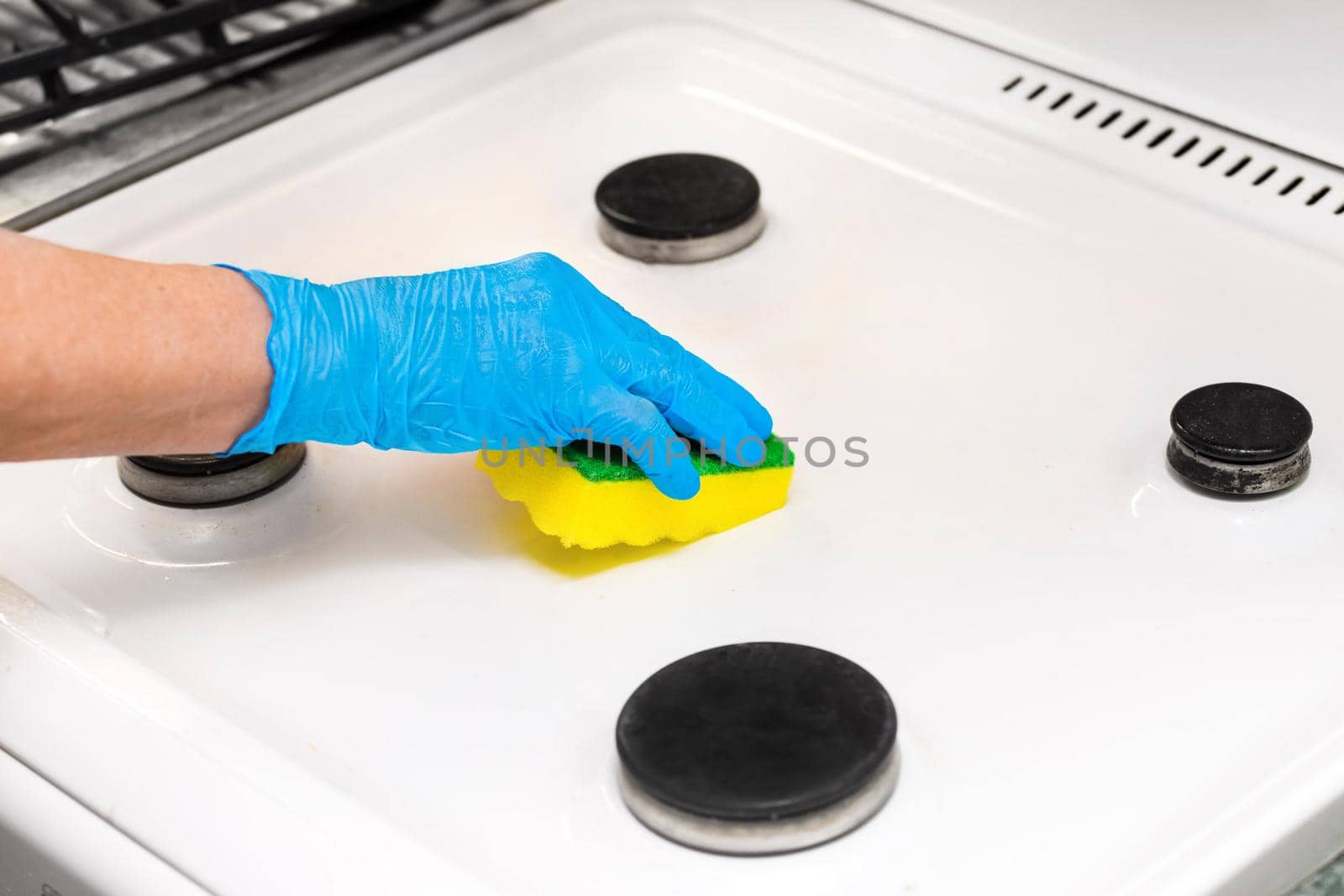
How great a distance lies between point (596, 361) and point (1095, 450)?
1.17 feet

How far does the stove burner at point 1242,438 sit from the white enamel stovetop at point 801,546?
0.02 meters

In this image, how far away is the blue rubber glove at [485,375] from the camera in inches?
35.5

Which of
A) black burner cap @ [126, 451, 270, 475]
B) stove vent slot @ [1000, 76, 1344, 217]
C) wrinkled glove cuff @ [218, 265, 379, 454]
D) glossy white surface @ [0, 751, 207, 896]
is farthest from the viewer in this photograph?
stove vent slot @ [1000, 76, 1344, 217]

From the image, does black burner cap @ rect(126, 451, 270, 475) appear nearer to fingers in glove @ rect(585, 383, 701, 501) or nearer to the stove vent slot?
fingers in glove @ rect(585, 383, 701, 501)

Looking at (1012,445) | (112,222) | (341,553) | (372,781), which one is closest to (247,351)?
(341,553)

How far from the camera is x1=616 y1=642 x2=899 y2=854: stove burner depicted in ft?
2.36

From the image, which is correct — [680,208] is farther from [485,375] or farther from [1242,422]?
[1242,422]

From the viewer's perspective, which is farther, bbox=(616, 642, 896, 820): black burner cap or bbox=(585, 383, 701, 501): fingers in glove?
bbox=(585, 383, 701, 501): fingers in glove

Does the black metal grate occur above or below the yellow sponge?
above

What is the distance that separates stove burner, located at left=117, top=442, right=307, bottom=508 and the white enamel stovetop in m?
0.01

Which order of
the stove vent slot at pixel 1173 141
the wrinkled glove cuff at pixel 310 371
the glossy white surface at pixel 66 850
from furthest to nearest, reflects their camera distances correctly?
the stove vent slot at pixel 1173 141
the wrinkled glove cuff at pixel 310 371
the glossy white surface at pixel 66 850

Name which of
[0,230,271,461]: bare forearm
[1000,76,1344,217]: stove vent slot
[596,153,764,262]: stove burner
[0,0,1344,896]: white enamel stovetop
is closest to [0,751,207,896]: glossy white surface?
[0,0,1344,896]: white enamel stovetop

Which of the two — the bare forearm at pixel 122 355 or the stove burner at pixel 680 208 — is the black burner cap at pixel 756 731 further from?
the stove burner at pixel 680 208

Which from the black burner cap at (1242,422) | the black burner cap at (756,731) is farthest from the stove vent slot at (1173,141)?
the black burner cap at (756,731)
